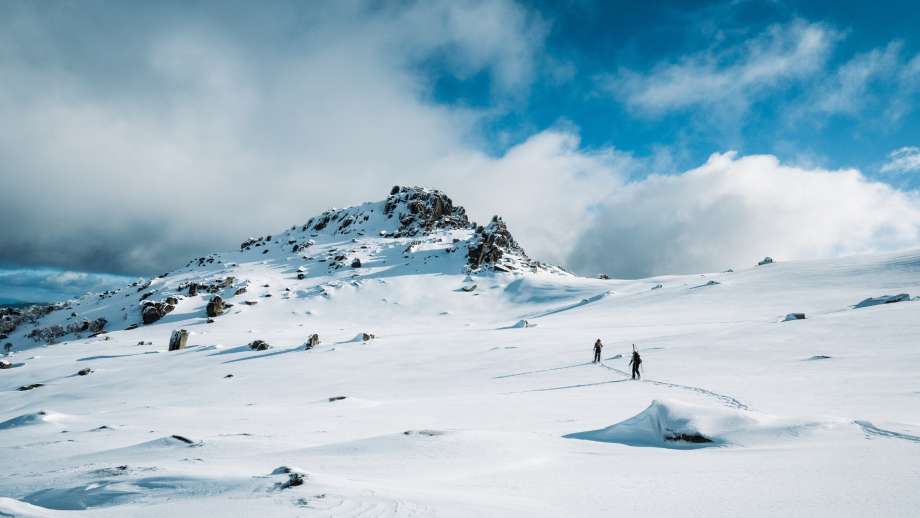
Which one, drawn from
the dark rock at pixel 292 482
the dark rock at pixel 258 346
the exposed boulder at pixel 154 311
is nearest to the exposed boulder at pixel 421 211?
the exposed boulder at pixel 154 311

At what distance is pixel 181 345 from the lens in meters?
49.8

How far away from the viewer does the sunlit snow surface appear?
18.1 ft

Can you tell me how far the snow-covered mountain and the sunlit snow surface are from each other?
0.22 feet

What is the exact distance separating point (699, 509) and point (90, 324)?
381 feet

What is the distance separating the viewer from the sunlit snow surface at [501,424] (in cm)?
552

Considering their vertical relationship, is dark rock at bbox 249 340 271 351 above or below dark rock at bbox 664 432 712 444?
below

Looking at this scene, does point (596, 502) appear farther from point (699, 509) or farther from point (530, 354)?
point (530, 354)

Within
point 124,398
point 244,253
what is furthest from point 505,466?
point 244,253

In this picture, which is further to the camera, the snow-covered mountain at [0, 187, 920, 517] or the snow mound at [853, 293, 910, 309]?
the snow mound at [853, 293, 910, 309]

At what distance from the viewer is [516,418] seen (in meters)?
13.3

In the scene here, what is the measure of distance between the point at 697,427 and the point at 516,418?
580 cm

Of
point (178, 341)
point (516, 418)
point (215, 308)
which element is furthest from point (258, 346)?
point (215, 308)

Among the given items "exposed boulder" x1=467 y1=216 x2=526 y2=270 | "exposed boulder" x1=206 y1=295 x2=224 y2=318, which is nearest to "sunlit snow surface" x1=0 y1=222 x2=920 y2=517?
"exposed boulder" x1=206 y1=295 x2=224 y2=318

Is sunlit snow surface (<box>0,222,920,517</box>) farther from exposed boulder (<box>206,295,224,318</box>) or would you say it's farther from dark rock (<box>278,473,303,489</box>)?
exposed boulder (<box>206,295,224,318</box>)
